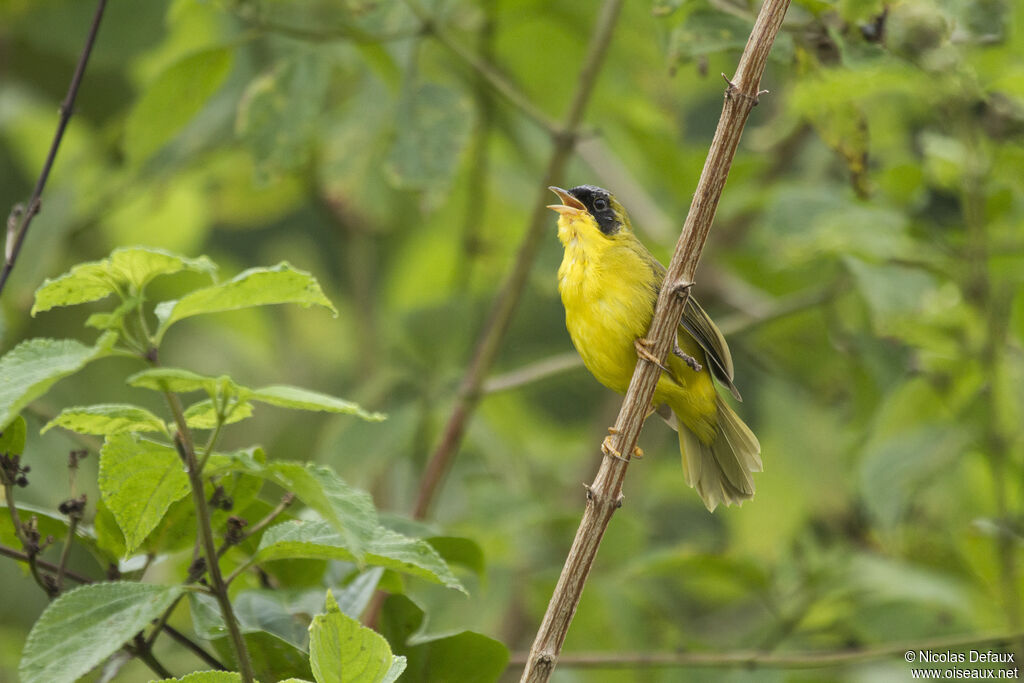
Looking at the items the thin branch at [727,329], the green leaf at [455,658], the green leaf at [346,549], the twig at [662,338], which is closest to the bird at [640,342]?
the thin branch at [727,329]

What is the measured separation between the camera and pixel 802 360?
4414 millimetres

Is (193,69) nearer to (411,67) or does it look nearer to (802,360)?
(411,67)

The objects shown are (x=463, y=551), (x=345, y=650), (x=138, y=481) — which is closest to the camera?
(x=345, y=650)

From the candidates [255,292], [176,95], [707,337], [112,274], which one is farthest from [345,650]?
[176,95]

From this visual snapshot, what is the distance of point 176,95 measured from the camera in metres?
2.80

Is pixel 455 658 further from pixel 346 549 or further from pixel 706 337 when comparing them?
pixel 706 337

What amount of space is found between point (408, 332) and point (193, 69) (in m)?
1.19

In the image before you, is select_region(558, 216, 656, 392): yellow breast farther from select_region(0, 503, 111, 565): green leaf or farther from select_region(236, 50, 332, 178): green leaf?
select_region(0, 503, 111, 565): green leaf

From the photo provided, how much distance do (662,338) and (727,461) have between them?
1.15 metres

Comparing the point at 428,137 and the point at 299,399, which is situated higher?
the point at 299,399

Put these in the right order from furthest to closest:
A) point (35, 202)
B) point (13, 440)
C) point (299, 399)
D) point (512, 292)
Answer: point (512, 292)
point (35, 202)
point (13, 440)
point (299, 399)

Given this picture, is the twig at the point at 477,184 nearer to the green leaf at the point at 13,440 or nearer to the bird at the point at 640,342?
the bird at the point at 640,342

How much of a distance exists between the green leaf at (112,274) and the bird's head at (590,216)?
5.52 feet

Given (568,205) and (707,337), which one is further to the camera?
(568,205)
